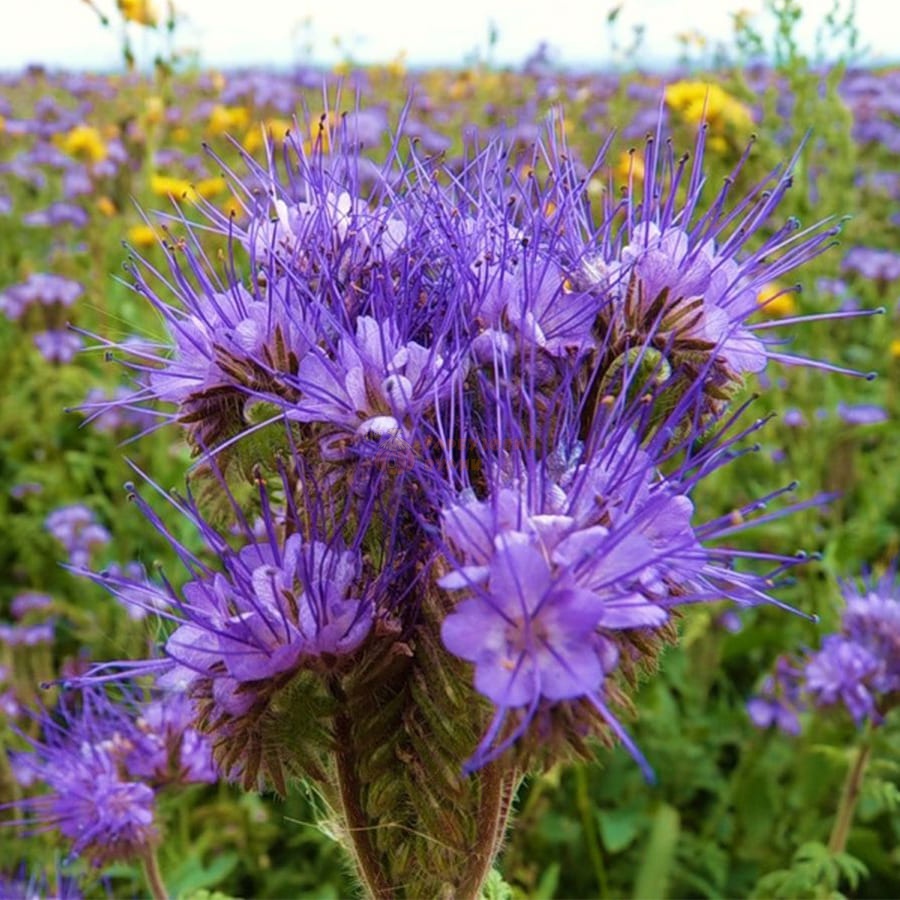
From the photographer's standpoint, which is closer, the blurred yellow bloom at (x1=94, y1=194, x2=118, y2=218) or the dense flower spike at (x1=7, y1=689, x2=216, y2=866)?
the dense flower spike at (x1=7, y1=689, x2=216, y2=866)

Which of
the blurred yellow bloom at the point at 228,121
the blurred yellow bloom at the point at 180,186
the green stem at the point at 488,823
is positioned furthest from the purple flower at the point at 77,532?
the blurred yellow bloom at the point at 228,121

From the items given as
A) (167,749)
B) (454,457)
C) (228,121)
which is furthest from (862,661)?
(228,121)

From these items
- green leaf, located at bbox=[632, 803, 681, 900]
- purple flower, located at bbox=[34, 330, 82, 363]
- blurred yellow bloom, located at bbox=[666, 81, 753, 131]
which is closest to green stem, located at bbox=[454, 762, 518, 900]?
green leaf, located at bbox=[632, 803, 681, 900]

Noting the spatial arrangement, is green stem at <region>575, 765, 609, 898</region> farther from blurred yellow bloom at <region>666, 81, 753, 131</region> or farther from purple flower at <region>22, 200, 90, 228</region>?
purple flower at <region>22, 200, 90, 228</region>

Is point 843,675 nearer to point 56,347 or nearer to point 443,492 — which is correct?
point 443,492

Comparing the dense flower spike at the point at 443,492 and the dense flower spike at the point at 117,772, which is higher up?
→ the dense flower spike at the point at 443,492

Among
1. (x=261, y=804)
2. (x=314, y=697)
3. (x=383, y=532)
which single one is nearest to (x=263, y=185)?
(x=383, y=532)

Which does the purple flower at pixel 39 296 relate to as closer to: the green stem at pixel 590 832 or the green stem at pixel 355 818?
the green stem at pixel 590 832
